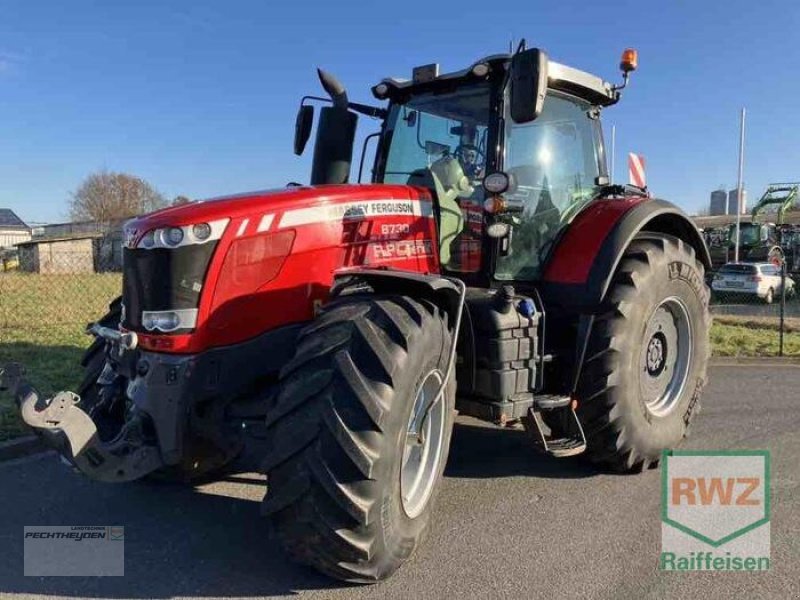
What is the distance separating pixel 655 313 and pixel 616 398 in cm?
85

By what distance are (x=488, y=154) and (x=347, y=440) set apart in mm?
2189

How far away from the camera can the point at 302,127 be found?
4.96 m

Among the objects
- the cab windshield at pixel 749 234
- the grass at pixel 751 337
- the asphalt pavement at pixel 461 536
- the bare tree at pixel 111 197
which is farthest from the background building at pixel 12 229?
the asphalt pavement at pixel 461 536

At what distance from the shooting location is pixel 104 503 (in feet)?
13.0

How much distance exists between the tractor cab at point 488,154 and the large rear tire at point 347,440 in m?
1.28

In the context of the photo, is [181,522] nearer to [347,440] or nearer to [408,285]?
[347,440]

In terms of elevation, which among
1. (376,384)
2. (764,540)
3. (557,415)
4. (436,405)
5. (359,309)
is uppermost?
(359,309)

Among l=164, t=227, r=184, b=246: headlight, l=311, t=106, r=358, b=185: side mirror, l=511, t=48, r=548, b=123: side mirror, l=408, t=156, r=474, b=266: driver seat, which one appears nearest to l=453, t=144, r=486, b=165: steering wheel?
l=408, t=156, r=474, b=266: driver seat

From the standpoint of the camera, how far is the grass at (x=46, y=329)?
6.15 metres

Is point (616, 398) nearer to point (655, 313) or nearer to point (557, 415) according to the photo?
point (557, 415)

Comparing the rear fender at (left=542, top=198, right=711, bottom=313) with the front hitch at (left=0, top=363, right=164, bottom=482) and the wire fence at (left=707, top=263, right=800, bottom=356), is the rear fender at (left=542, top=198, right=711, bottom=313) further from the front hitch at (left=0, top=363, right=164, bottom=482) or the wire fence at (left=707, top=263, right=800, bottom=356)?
the wire fence at (left=707, top=263, right=800, bottom=356)

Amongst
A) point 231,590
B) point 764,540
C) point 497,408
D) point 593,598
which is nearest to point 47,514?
point 231,590

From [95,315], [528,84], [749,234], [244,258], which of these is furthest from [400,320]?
[749,234]

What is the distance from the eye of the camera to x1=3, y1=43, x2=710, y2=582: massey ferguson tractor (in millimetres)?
2797
